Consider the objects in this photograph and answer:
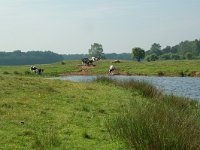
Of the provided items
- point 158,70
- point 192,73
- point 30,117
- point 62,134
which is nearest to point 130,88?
point 30,117

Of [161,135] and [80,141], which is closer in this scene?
[161,135]

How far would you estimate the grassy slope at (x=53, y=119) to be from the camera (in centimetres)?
1438

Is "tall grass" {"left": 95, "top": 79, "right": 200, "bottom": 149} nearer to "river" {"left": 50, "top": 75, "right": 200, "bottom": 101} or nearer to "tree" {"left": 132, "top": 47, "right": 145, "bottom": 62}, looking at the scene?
"river" {"left": 50, "top": 75, "right": 200, "bottom": 101}

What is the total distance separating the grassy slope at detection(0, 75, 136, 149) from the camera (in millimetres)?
14383

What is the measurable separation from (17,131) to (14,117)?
2537 millimetres

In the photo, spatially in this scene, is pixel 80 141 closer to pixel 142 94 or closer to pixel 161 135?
pixel 161 135

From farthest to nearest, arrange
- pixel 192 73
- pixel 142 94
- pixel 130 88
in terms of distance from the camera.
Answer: pixel 192 73 < pixel 130 88 < pixel 142 94

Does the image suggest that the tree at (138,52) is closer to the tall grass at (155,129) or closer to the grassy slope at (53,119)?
the grassy slope at (53,119)

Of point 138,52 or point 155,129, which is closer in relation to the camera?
point 155,129

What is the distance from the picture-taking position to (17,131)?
15.7 metres

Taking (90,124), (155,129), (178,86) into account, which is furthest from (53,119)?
(178,86)

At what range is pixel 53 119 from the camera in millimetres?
18547

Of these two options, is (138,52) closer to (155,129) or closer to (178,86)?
(178,86)

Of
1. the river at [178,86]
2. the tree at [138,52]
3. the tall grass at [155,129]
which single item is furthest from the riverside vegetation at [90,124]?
the tree at [138,52]
